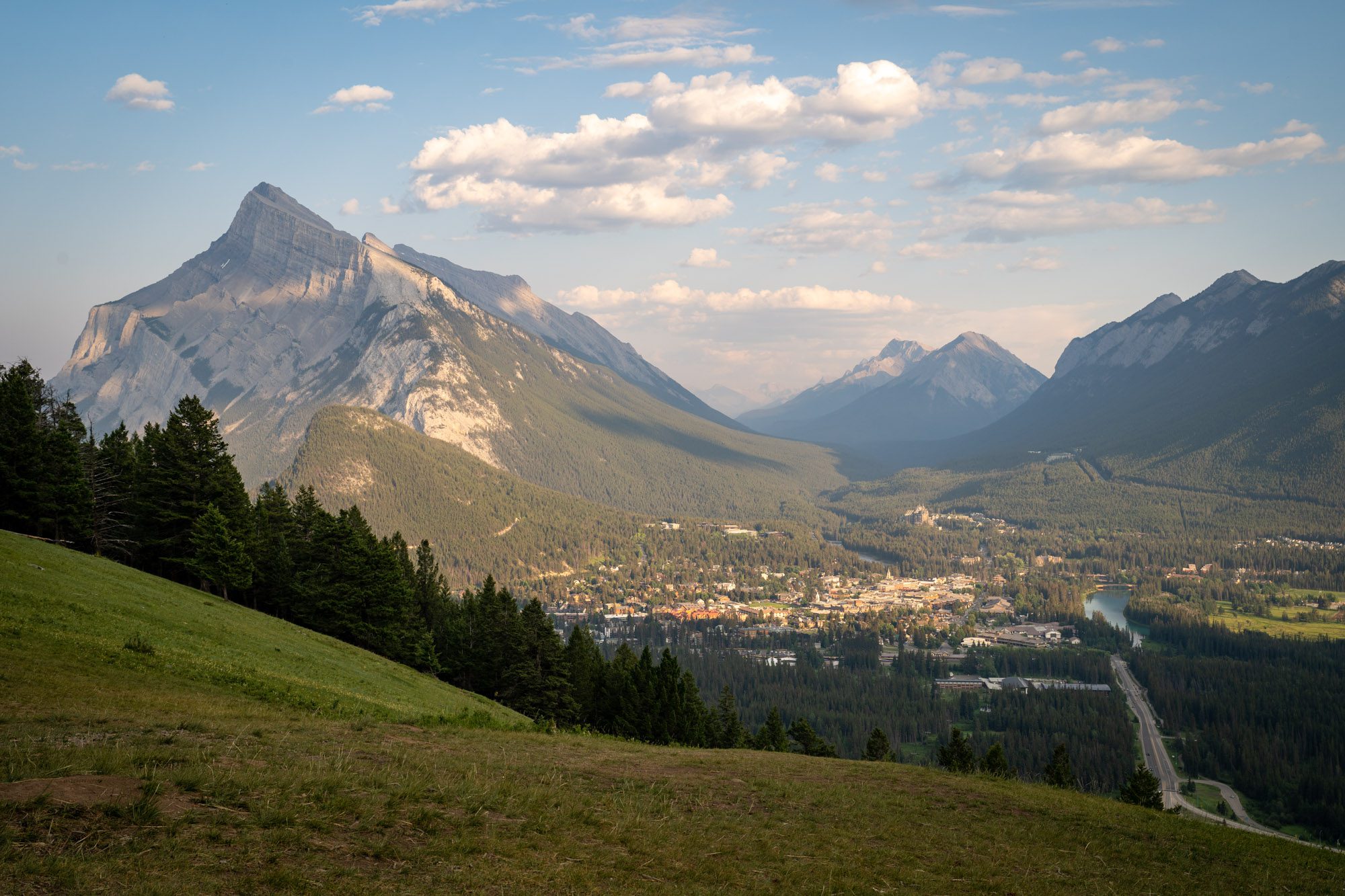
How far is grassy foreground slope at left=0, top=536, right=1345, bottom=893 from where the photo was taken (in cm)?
1312

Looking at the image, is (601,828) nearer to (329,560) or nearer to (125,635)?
(125,635)

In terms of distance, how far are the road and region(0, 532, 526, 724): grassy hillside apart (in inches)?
2351

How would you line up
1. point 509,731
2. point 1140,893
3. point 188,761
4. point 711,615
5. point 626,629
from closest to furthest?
point 188,761 < point 1140,893 < point 509,731 < point 626,629 < point 711,615

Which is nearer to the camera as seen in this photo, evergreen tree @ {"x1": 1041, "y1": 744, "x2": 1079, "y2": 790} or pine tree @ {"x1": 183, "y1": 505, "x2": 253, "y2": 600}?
pine tree @ {"x1": 183, "y1": 505, "x2": 253, "y2": 600}

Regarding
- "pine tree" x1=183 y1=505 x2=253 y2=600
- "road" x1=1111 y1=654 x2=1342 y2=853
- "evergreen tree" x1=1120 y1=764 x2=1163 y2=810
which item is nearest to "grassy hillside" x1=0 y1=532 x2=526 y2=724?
"pine tree" x1=183 y1=505 x2=253 y2=600

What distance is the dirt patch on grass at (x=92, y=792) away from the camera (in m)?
13.2

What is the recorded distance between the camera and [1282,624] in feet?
572

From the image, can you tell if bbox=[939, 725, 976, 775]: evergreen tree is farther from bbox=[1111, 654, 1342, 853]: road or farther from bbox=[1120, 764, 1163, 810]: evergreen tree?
bbox=[1111, 654, 1342, 853]: road

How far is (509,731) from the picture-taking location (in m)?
30.1

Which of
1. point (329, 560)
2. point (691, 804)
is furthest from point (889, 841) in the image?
point (329, 560)

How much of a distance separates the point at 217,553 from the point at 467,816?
42.0 m

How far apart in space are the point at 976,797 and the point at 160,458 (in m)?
53.2

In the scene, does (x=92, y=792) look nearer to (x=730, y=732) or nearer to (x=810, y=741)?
(x=730, y=732)

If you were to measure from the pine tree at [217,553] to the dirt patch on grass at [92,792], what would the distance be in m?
40.3
